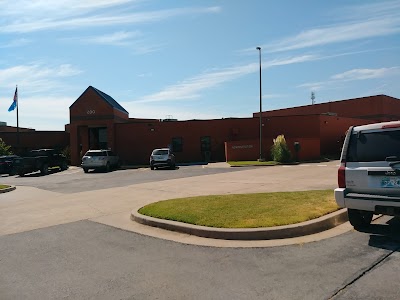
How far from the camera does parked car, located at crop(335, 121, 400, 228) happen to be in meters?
6.32

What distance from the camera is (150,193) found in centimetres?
1398

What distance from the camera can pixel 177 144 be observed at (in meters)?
39.8

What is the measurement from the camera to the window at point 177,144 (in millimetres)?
39719

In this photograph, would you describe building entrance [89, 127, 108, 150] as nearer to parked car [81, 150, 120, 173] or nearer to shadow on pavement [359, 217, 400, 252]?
parked car [81, 150, 120, 173]

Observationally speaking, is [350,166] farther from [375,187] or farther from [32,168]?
[32,168]

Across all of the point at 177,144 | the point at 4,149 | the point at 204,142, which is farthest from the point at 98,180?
the point at 4,149

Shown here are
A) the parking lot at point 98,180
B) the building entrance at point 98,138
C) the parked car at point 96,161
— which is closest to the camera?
the parking lot at point 98,180

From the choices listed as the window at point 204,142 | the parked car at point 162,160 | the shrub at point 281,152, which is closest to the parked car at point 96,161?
the parked car at point 162,160

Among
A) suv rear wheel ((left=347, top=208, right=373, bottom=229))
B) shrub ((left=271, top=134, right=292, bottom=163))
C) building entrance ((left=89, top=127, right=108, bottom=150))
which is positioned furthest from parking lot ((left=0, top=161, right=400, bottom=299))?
building entrance ((left=89, top=127, right=108, bottom=150))

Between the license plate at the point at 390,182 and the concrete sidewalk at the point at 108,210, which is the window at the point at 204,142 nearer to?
the concrete sidewalk at the point at 108,210

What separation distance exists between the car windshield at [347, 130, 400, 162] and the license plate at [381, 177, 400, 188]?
329mm

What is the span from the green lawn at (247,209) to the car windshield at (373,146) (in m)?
1.57

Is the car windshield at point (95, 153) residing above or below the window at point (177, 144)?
below

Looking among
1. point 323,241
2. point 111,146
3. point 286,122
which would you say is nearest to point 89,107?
point 111,146
